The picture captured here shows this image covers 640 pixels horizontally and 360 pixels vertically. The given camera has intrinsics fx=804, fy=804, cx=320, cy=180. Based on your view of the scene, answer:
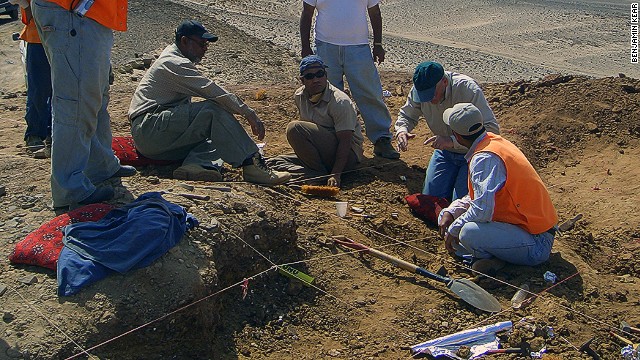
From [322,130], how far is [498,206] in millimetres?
1894

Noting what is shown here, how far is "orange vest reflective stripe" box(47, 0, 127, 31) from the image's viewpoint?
14.3 feet

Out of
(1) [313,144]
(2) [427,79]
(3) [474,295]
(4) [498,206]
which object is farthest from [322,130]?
(3) [474,295]

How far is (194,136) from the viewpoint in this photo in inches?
233

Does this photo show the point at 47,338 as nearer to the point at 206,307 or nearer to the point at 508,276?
the point at 206,307

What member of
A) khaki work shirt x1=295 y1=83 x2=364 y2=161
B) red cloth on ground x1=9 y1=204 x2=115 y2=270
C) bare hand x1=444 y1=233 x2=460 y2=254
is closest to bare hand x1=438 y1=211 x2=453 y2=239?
bare hand x1=444 y1=233 x2=460 y2=254

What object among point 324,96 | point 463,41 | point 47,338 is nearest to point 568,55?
point 463,41

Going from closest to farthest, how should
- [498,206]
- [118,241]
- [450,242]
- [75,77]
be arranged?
[118,241] → [75,77] → [498,206] → [450,242]

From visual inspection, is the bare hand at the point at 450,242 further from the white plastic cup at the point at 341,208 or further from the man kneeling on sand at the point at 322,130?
the man kneeling on sand at the point at 322,130

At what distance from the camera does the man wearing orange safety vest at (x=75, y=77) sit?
439cm

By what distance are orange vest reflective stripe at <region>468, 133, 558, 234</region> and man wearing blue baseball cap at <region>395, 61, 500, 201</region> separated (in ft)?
2.37

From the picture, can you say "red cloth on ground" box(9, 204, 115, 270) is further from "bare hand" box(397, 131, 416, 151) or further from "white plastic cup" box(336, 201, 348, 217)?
"bare hand" box(397, 131, 416, 151)

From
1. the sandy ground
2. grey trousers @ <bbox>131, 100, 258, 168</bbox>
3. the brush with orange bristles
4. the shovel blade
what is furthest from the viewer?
the sandy ground

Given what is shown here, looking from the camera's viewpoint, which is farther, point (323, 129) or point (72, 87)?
point (323, 129)

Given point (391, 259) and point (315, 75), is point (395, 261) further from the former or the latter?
point (315, 75)
